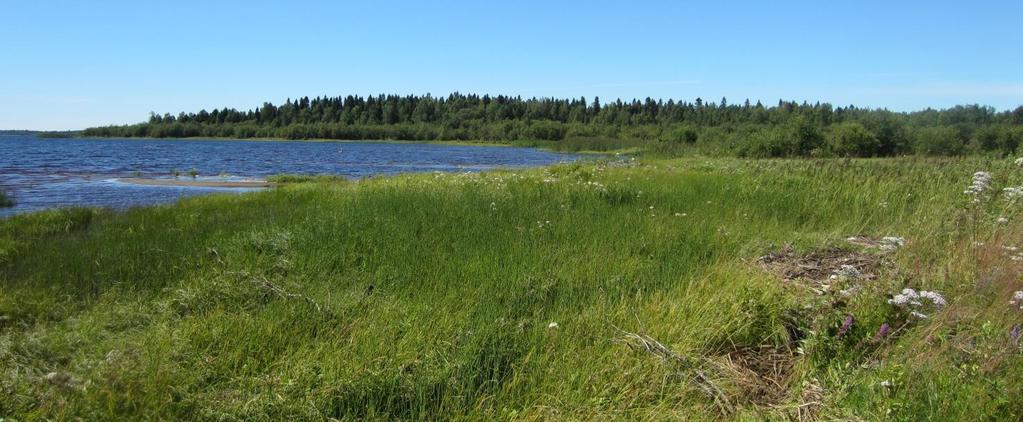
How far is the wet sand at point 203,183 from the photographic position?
27.7 metres

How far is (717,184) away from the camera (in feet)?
42.3

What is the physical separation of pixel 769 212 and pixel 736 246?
321 cm

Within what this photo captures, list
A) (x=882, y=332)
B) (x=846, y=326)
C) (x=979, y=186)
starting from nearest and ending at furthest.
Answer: (x=882, y=332), (x=846, y=326), (x=979, y=186)

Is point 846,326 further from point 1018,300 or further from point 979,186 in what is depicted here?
point 979,186

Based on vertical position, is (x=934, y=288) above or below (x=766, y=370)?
above

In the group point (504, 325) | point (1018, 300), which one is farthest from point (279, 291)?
point (1018, 300)

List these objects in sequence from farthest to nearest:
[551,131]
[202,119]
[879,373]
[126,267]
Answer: [202,119] → [551,131] → [126,267] → [879,373]

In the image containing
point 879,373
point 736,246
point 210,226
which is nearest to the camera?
point 879,373

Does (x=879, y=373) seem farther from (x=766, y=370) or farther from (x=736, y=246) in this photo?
(x=736, y=246)

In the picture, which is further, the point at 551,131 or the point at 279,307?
the point at 551,131

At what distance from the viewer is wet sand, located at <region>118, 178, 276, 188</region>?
90.9ft

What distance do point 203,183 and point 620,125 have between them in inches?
5281

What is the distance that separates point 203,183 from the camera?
2922cm

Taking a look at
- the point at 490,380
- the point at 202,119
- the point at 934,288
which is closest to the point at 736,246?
the point at 934,288
